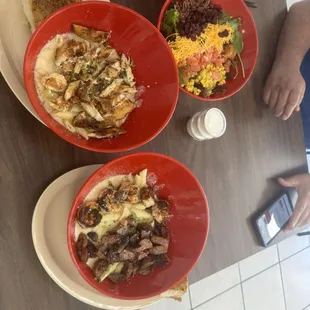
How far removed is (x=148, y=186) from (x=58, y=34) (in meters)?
0.31

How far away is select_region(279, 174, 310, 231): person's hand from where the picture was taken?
1137 mm

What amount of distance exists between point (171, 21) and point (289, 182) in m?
0.56

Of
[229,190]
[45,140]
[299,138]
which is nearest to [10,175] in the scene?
[45,140]

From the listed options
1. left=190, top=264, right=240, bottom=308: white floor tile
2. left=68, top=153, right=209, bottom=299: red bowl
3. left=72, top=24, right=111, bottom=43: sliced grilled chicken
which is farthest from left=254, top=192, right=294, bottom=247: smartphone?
left=190, top=264, right=240, bottom=308: white floor tile

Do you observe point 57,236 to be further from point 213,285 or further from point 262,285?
point 262,285

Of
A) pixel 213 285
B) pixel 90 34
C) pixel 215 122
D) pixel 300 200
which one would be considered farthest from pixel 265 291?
pixel 90 34

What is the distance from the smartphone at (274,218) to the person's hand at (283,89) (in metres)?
0.24

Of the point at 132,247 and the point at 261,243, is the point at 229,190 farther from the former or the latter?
the point at 132,247

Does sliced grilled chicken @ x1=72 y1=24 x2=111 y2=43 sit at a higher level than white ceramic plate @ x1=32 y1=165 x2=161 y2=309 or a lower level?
higher

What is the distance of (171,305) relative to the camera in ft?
5.15

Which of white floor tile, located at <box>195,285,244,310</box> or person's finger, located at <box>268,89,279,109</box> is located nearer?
person's finger, located at <box>268,89,279,109</box>

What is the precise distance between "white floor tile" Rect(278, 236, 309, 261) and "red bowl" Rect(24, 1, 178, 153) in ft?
5.10

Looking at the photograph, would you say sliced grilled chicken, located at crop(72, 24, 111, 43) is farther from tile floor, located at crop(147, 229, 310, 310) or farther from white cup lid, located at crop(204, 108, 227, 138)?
tile floor, located at crop(147, 229, 310, 310)

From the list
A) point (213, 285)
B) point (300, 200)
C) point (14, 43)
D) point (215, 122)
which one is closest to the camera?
point (14, 43)
